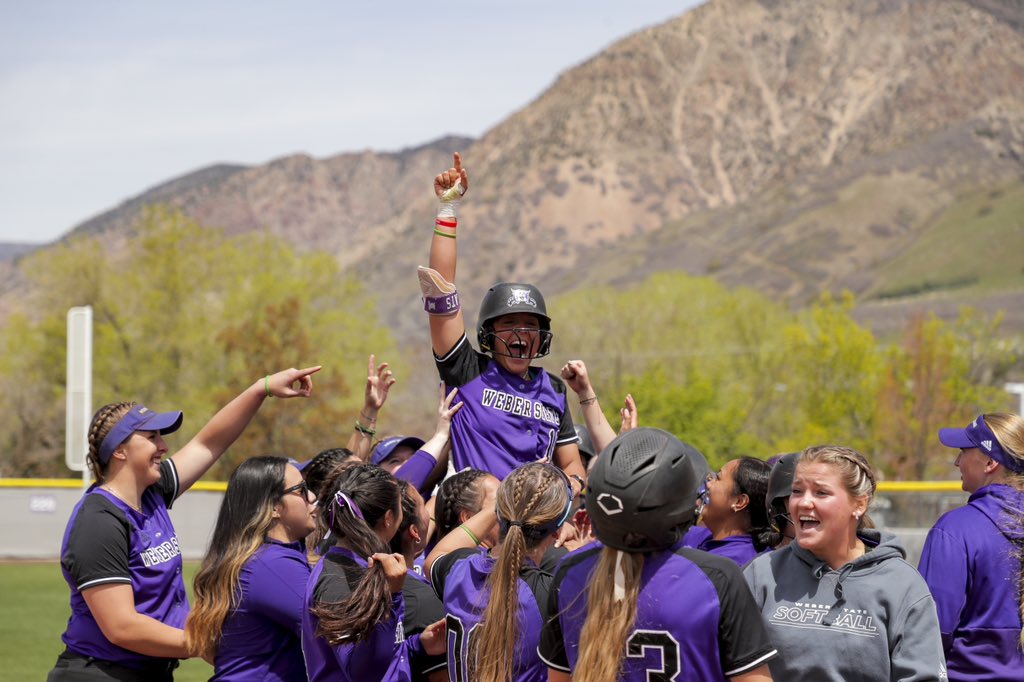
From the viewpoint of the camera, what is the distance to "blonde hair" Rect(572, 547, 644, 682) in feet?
12.0

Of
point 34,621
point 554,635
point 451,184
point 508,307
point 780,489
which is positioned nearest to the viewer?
point 554,635

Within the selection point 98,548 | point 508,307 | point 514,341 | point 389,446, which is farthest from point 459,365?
point 98,548

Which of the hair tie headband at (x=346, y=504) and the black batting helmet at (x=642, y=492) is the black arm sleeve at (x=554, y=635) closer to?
the black batting helmet at (x=642, y=492)

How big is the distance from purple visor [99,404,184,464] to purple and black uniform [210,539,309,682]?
34.4 inches

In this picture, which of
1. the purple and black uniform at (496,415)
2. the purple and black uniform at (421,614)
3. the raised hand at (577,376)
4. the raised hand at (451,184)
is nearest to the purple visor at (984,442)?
the raised hand at (577,376)

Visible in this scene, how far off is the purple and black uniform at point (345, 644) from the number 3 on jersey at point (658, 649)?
1.24 m

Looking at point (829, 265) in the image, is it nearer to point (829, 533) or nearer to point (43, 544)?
point (43, 544)

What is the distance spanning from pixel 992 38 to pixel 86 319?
659 ft

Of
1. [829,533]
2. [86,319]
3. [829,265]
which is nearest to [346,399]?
[86,319]

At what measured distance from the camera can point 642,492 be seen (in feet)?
12.1

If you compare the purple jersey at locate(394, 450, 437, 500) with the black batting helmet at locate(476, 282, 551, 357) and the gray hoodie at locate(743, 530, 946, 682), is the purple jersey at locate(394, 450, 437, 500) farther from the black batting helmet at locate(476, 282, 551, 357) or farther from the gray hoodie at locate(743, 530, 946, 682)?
the gray hoodie at locate(743, 530, 946, 682)

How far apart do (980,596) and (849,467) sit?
105 cm

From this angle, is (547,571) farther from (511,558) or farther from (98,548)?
(98,548)

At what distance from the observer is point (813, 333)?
194 ft
